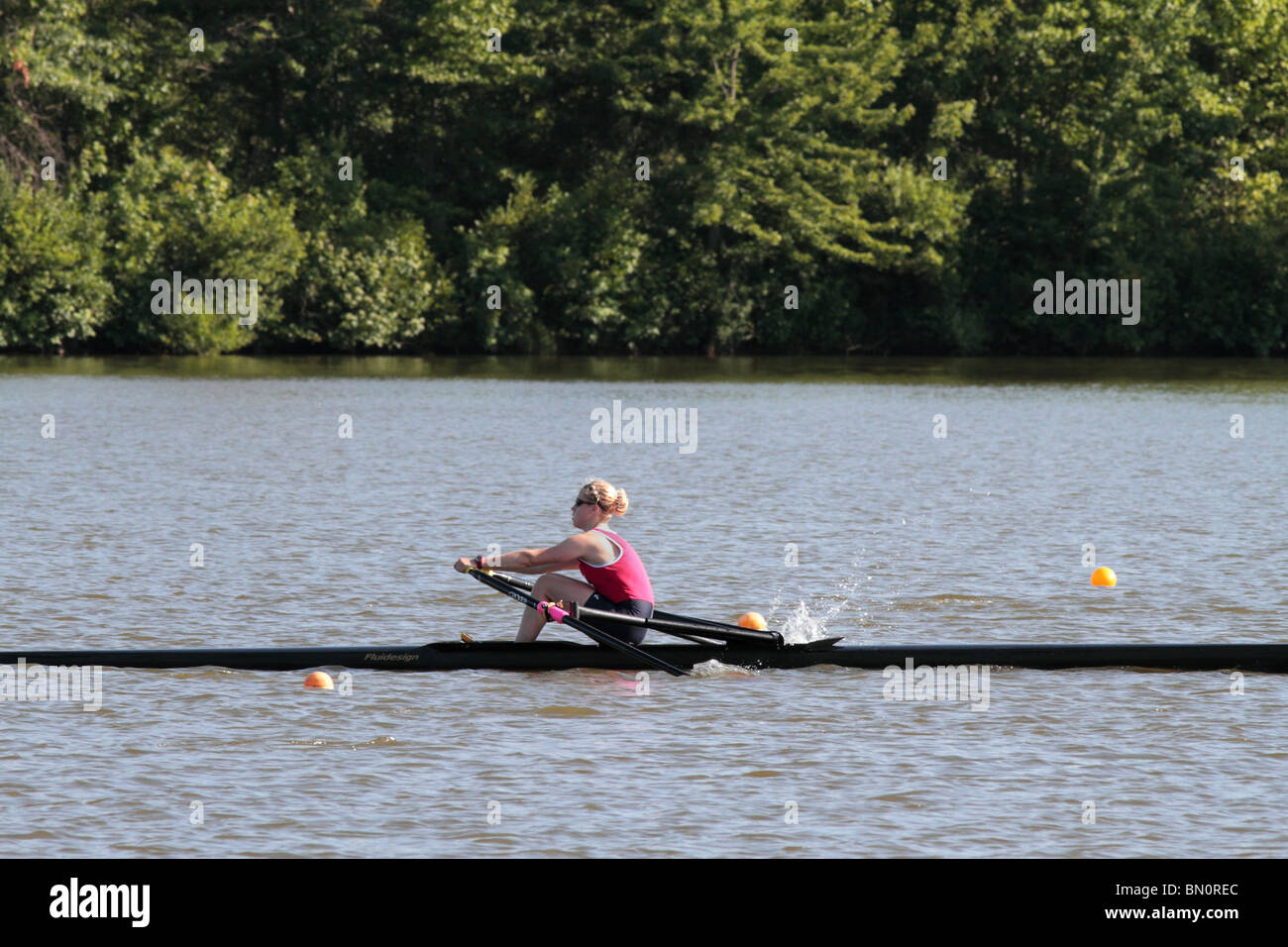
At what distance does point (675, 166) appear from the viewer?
57.8 meters

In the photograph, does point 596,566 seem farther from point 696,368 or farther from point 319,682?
point 696,368

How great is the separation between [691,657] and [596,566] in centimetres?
87

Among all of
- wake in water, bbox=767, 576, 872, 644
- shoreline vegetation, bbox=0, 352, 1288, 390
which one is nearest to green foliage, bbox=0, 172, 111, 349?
shoreline vegetation, bbox=0, 352, 1288, 390

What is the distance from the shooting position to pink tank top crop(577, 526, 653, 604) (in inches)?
496

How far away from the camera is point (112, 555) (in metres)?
17.8

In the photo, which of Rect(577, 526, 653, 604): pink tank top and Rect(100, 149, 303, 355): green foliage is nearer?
Rect(577, 526, 653, 604): pink tank top

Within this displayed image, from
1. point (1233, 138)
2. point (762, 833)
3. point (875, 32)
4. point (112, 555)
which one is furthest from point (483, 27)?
point (762, 833)

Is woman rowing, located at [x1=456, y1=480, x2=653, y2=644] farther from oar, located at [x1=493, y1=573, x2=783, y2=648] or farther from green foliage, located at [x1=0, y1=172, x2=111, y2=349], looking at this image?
green foliage, located at [x1=0, y1=172, x2=111, y2=349]

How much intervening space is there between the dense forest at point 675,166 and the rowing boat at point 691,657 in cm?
4154

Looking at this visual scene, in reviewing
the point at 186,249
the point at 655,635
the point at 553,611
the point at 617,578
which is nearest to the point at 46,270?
the point at 186,249

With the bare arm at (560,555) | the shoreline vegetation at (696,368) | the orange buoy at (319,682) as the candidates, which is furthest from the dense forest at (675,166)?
the orange buoy at (319,682)

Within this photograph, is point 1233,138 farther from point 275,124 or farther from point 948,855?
point 948,855

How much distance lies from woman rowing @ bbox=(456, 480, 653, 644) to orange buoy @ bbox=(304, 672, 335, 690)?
1.19 m

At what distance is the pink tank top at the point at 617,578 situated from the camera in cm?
1260
